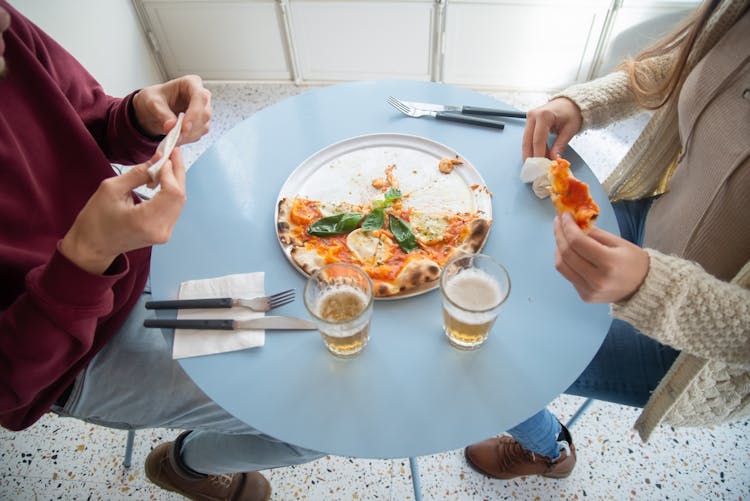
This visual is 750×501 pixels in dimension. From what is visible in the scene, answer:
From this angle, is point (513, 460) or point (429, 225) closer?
point (429, 225)

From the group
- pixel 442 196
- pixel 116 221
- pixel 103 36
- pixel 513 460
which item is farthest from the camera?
pixel 103 36

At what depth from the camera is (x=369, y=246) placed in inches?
45.8

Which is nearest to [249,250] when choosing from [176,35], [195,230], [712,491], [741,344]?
[195,230]

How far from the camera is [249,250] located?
1.17 m

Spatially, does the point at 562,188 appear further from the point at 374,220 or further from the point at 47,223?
the point at 47,223

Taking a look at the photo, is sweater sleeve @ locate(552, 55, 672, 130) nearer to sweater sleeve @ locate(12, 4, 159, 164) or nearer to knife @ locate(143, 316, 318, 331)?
knife @ locate(143, 316, 318, 331)

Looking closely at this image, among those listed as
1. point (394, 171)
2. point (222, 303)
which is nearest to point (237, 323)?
point (222, 303)

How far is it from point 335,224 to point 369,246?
107 millimetres

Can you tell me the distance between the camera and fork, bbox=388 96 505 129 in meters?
1.41

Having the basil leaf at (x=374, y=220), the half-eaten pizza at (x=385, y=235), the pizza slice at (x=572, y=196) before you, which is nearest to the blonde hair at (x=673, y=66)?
the pizza slice at (x=572, y=196)

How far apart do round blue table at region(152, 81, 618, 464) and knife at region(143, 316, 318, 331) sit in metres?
0.02

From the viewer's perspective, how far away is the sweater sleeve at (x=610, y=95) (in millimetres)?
1312

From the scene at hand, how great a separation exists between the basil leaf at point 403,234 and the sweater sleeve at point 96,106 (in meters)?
0.74

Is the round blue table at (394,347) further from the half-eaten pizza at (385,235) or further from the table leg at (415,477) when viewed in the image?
the table leg at (415,477)
